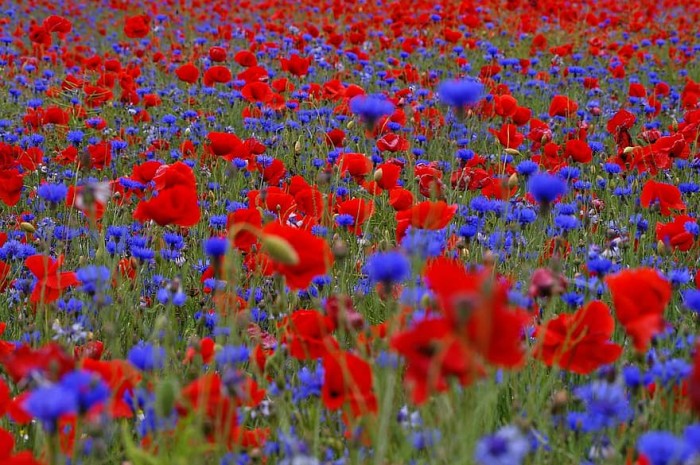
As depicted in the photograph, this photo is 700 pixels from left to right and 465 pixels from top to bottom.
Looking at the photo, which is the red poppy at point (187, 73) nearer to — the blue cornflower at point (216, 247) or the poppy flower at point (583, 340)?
the blue cornflower at point (216, 247)

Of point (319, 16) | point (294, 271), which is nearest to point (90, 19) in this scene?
point (319, 16)

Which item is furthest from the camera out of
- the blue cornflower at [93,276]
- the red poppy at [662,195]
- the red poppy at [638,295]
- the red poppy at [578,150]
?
the red poppy at [578,150]

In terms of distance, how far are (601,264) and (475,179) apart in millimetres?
1167

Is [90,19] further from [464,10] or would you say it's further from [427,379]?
[427,379]

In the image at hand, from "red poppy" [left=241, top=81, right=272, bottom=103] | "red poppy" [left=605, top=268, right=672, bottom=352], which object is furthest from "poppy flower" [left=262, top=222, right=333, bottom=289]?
"red poppy" [left=241, top=81, right=272, bottom=103]

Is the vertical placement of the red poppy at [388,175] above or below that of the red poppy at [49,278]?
above

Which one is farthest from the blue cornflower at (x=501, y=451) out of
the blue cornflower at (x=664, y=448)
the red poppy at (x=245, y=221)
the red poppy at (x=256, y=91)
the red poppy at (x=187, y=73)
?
the red poppy at (x=187, y=73)

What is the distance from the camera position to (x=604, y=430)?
1.56 m

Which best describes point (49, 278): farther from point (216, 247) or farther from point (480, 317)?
point (480, 317)

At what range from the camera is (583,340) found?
1.50m

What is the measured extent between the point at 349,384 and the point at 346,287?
3.94 ft

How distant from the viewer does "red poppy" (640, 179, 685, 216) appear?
2.59 meters

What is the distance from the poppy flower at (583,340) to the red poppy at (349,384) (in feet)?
1.08

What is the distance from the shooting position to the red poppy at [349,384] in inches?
52.2
